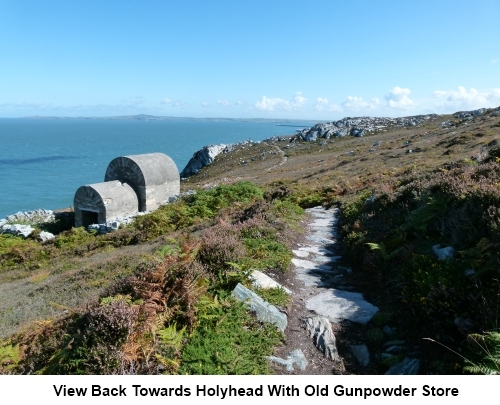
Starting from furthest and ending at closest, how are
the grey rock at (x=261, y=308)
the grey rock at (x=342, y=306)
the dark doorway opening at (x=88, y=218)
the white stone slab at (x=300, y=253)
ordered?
the dark doorway opening at (x=88, y=218) → the white stone slab at (x=300, y=253) → the grey rock at (x=342, y=306) → the grey rock at (x=261, y=308)

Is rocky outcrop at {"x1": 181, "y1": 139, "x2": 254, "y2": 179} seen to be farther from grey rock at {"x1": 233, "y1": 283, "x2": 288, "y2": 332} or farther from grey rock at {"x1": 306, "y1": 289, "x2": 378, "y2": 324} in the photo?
grey rock at {"x1": 233, "y1": 283, "x2": 288, "y2": 332}

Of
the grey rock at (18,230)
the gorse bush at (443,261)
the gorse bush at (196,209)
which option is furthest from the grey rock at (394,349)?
the grey rock at (18,230)

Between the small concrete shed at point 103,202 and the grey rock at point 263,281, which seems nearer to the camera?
the grey rock at point 263,281

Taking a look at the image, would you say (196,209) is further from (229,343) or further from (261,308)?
(229,343)

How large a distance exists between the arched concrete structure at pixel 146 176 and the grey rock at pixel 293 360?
25.6 metres

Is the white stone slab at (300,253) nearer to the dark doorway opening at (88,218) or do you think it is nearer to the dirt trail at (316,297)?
the dirt trail at (316,297)

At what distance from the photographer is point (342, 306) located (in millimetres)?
6562

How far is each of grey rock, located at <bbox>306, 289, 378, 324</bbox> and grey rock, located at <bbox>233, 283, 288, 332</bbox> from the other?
886 millimetres

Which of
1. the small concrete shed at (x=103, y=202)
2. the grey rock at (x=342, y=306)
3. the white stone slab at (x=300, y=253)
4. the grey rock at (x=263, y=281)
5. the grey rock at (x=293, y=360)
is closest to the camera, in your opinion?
the grey rock at (x=293, y=360)

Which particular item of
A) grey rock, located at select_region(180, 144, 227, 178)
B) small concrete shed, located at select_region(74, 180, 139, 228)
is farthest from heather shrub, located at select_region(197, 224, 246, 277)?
grey rock, located at select_region(180, 144, 227, 178)

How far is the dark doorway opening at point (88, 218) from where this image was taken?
91.6 feet

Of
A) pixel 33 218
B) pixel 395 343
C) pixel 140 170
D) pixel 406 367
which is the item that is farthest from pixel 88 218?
pixel 406 367

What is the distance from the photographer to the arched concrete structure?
2917 cm
